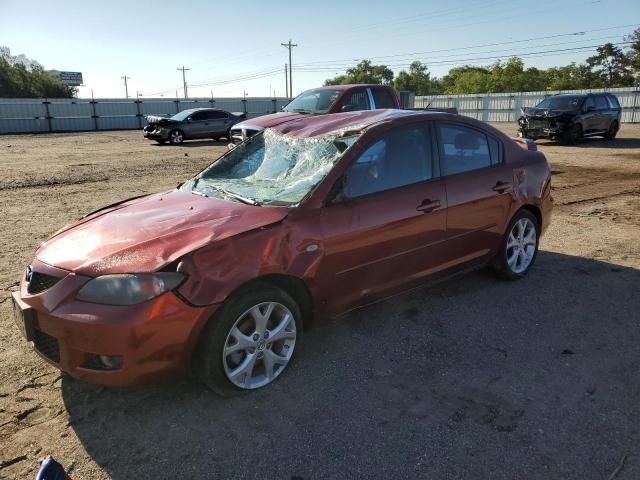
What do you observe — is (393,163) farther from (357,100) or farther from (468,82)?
(468,82)

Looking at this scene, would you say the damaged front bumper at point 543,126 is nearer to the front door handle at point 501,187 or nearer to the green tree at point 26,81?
the front door handle at point 501,187

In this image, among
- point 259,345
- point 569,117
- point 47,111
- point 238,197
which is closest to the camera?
point 259,345

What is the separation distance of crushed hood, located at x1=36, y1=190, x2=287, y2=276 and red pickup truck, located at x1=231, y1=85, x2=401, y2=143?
7396 mm

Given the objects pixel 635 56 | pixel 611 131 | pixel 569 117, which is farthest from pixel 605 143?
pixel 635 56

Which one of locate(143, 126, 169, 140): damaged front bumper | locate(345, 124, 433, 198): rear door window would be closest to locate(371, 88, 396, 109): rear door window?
locate(345, 124, 433, 198): rear door window

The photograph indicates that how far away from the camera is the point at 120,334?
2598 millimetres

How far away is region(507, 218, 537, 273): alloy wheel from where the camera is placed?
4.78m

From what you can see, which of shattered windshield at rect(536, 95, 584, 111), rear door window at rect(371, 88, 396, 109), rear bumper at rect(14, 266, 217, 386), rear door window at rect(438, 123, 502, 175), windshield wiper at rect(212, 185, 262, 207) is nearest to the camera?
rear bumper at rect(14, 266, 217, 386)

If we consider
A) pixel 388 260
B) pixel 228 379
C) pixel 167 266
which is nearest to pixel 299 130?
pixel 388 260

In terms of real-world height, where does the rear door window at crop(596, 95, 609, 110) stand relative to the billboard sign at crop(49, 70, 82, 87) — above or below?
below

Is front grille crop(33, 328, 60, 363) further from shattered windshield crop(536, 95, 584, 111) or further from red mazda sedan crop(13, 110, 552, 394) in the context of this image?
shattered windshield crop(536, 95, 584, 111)

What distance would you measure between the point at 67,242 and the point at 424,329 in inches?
103

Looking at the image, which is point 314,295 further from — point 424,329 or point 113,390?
point 113,390

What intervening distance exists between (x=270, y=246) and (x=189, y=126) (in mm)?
19939
